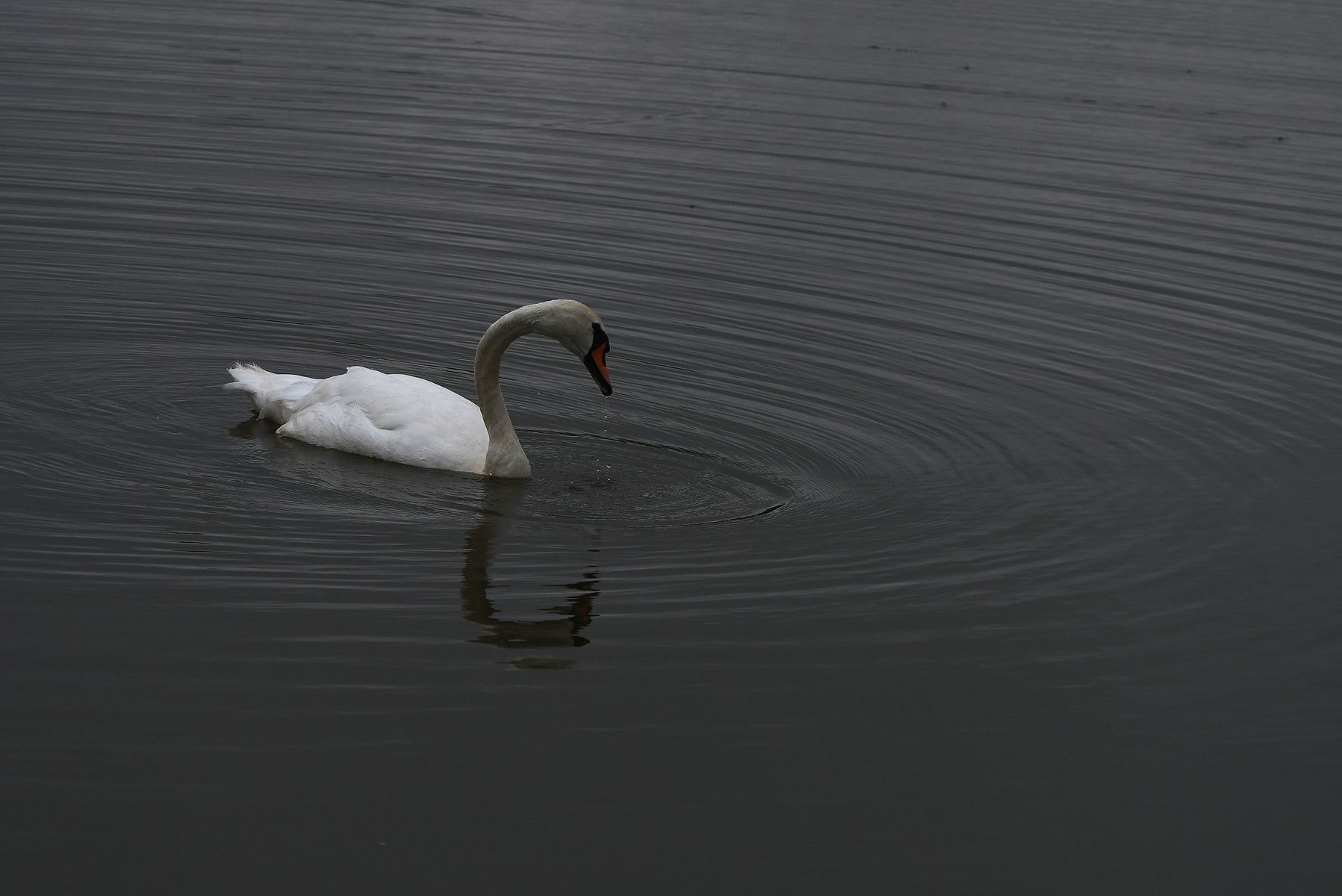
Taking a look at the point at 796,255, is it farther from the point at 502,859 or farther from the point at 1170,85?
the point at 1170,85

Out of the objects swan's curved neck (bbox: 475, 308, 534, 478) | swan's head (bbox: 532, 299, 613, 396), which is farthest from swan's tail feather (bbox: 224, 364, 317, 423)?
swan's head (bbox: 532, 299, 613, 396)

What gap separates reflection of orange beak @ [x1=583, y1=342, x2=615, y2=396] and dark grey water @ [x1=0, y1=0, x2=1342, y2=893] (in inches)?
29.4

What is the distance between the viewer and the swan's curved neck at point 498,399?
10867 mm

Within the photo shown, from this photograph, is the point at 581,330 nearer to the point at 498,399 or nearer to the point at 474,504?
the point at 498,399

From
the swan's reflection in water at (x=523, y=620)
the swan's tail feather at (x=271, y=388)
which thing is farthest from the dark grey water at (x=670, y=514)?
the swan's tail feather at (x=271, y=388)

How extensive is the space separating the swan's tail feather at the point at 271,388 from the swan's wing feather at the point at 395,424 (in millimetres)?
208

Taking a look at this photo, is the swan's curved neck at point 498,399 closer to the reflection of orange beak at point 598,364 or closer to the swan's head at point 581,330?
the swan's head at point 581,330

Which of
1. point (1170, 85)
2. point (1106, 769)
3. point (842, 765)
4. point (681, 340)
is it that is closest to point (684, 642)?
point (842, 765)

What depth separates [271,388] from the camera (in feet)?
37.8

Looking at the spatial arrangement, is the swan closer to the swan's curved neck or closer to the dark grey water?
the swan's curved neck

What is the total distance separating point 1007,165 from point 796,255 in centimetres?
593

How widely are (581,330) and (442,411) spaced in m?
1.10

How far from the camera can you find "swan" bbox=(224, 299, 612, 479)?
10758 millimetres

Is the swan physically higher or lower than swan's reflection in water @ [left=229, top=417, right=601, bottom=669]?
higher
